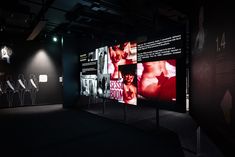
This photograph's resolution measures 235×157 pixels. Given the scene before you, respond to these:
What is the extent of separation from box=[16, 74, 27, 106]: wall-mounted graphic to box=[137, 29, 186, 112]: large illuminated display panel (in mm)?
6914

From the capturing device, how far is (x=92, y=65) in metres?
6.77

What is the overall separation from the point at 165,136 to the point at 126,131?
0.97 metres

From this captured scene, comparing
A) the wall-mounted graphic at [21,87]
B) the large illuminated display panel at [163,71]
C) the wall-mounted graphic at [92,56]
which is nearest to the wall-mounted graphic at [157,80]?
the large illuminated display panel at [163,71]

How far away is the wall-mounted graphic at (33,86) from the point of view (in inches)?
353

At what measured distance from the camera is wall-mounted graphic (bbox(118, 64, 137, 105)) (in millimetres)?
4695

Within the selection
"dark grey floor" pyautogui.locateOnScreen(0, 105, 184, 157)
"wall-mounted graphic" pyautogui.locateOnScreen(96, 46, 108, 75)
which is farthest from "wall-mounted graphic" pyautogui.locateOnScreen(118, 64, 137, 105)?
"wall-mounted graphic" pyautogui.locateOnScreen(96, 46, 108, 75)

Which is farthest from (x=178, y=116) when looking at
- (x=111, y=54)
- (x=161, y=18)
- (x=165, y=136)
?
(x=161, y=18)

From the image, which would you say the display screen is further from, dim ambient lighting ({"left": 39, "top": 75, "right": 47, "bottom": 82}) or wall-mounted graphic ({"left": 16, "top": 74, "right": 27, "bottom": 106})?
wall-mounted graphic ({"left": 16, "top": 74, "right": 27, "bottom": 106})

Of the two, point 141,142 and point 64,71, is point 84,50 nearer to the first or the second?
point 64,71

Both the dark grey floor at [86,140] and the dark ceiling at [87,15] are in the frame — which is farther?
the dark ceiling at [87,15]

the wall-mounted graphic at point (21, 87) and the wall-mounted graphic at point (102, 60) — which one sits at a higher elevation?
the wall-mounted graphic at point (102, 60)

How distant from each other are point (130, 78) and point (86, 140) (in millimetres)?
2067

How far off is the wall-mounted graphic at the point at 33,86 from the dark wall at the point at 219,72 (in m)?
9.07

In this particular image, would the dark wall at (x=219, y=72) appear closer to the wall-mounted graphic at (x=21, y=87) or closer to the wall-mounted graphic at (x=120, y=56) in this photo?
the wall-mounted graphic at (x=120, y=56)
